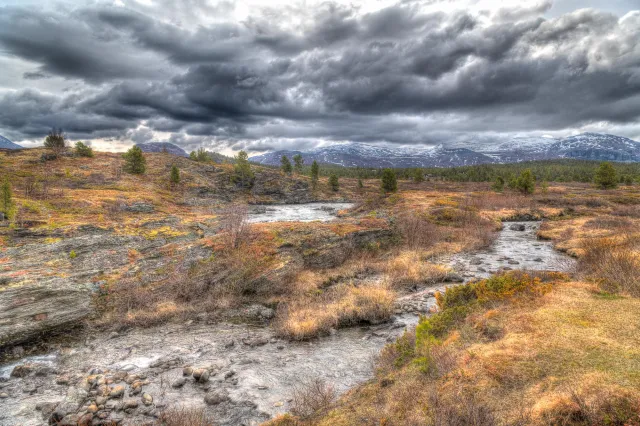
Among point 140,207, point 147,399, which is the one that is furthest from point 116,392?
point 140,207

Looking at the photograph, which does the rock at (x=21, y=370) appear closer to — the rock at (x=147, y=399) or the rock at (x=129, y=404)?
the rock at (x=129, y=404)

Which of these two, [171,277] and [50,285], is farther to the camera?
[171,277]

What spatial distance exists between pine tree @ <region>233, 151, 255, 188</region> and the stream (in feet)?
341

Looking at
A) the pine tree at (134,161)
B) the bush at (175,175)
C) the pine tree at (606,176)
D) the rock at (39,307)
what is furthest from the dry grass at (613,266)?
the pine tree at (134,161)

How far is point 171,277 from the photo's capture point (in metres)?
24.2

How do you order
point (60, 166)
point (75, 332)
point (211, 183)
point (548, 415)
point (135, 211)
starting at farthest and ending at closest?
point (211, 183)
point (60, 166)
point (135, 211)
point (75, 332)
point (548, 415)

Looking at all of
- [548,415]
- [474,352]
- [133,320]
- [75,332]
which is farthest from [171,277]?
[548,415]

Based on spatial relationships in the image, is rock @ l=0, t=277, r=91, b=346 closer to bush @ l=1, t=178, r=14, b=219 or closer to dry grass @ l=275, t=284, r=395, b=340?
dry grass @ l=275, t=284, r=395, b=340

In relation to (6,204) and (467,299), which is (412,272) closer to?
(467,299)

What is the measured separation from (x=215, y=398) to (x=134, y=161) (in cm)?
9591

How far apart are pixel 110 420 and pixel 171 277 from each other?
14471 mm

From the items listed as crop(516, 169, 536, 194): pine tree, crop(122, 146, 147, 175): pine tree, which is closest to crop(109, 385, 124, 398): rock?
crop(122, 146, 147, 175): pine tree

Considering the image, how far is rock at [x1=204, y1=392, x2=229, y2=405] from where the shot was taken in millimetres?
11617

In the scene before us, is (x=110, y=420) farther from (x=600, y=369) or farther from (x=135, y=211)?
(x=135, y=211)
